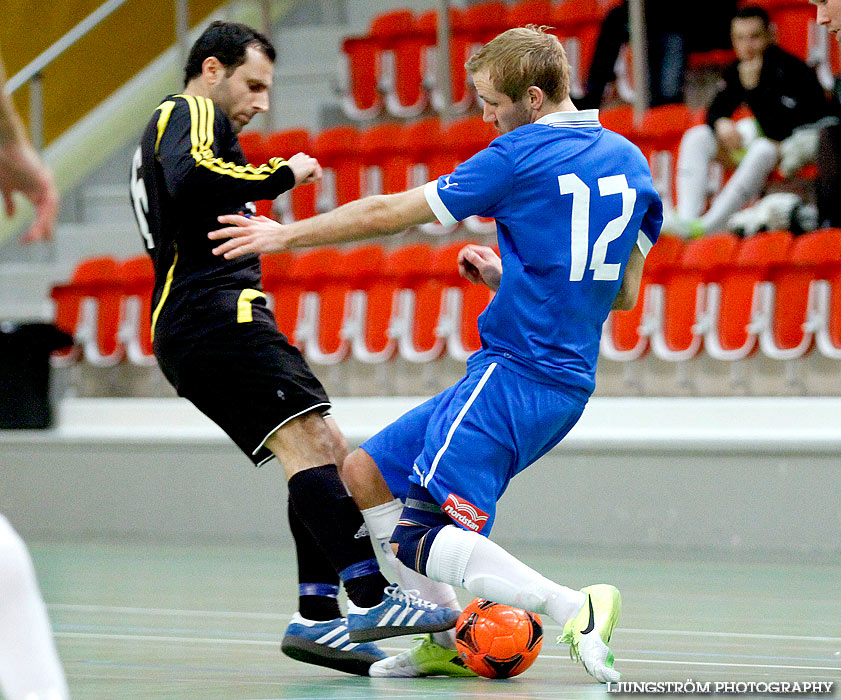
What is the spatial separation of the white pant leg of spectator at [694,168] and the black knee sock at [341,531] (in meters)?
4.51

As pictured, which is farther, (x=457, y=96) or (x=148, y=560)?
(x=457, y=96)

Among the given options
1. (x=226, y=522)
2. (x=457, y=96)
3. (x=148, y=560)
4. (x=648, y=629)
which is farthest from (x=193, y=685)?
(x=457, y=96)

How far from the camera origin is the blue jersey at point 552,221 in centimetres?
335

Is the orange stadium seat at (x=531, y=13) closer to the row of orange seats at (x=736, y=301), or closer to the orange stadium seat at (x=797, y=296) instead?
the row of orange seats at (x=736, y=301)

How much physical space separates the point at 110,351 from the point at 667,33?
13.2 ft

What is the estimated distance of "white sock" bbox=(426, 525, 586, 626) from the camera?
10.9ft

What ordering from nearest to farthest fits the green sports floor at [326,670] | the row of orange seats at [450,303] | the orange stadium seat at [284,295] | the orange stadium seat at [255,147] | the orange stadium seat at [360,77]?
1. the green sports floor at [326,670]
2. the row of orange seats at [450,303]
3. the orange stadium seat at [284,295]
4. the orange stadium seat at [255,147]
5. the orange stadium seat at [360,77]

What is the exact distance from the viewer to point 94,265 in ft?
30.2

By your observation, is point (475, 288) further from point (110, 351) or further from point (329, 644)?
point (329, 644)

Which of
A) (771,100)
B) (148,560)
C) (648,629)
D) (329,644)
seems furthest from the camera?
(771,100)

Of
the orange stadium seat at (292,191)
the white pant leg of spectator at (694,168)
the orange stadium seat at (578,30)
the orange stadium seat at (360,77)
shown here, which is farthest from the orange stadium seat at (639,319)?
the orange stadium seat at (360,77)

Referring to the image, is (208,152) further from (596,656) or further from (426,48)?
(426,48)

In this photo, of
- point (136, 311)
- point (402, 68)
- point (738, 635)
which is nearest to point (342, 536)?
point (738, 635)

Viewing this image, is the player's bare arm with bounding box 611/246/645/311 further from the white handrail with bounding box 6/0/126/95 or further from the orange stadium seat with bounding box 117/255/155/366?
the white handrail with bounding box 6/0/126/95
